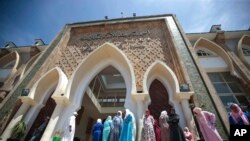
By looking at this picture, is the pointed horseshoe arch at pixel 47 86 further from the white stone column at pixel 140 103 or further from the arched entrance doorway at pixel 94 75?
the white stone column at pixel 140 103

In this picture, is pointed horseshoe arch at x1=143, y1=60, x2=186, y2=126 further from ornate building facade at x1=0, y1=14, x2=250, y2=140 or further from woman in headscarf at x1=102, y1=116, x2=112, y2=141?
woman in headscarf at x1=102, y1=116, x2=112, y2=141

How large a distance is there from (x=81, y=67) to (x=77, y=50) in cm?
128

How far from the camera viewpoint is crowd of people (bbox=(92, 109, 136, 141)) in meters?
4.09

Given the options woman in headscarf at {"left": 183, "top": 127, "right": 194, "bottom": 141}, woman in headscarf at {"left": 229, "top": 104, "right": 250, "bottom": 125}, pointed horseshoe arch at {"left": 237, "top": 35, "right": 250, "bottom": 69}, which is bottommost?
woman in headscarf at {"left": 183, "top": 127, "right": 194, "bottom": 141}

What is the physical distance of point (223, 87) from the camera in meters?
7.88

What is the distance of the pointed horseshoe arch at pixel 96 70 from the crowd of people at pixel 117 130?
0.81m

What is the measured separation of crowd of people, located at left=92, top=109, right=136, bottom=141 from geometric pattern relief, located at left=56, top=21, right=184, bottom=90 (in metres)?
1.28

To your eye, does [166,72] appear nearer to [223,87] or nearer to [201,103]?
[201,103]

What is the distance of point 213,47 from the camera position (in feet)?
30.0

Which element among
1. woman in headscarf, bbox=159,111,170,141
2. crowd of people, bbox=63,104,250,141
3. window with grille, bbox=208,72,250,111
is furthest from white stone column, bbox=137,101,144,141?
window with grille, bbox=208,72,250,111

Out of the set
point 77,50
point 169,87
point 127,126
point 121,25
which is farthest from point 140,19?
point 127,126

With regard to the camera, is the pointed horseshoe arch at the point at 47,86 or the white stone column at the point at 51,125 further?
the pointed horseshoe arch at the point at 47,86

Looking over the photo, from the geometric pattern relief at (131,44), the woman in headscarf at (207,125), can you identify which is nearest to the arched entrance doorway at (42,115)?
the geometric pattern relief at (131,44)

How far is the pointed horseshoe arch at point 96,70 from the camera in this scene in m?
5.64
